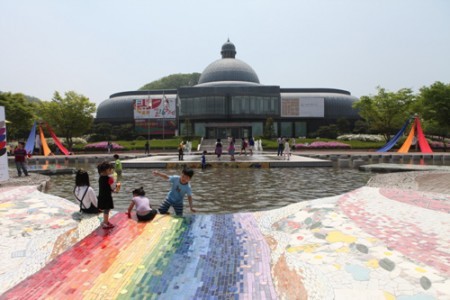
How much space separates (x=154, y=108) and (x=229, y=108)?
15.6 metres

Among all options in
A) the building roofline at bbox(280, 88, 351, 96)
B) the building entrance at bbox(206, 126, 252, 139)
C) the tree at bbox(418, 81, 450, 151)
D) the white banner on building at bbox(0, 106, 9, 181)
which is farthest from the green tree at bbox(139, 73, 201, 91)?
the white banner on building at bbox(0, 106, 9, 181)

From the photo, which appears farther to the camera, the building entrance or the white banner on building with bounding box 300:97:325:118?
the white banner on building with bounding box 300:97:325:118

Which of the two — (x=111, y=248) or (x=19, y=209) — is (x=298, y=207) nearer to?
(x=111, y=248)

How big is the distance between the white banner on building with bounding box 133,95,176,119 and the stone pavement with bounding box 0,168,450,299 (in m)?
64.3

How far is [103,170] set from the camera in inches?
301

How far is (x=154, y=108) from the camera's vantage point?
240 feet

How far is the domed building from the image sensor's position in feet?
224

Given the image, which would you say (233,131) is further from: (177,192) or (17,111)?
(177,192)

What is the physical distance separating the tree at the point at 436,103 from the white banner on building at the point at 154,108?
43367 millimetres

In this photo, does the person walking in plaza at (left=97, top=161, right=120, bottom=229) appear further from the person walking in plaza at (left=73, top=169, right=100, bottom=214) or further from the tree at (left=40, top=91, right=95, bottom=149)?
the tree at (left=40, top=91, right=95, bottom=149)

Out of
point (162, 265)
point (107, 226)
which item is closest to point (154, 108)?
point (107, 226)

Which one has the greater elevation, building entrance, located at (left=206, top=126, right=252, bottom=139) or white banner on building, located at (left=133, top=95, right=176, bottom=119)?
white banner on building, located at (left=133, top=95, right=176, bottom=119)

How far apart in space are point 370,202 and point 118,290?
669 cm

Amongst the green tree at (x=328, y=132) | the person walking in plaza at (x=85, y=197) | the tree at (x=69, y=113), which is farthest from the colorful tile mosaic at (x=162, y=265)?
the green tree at (x=328, y=132)
